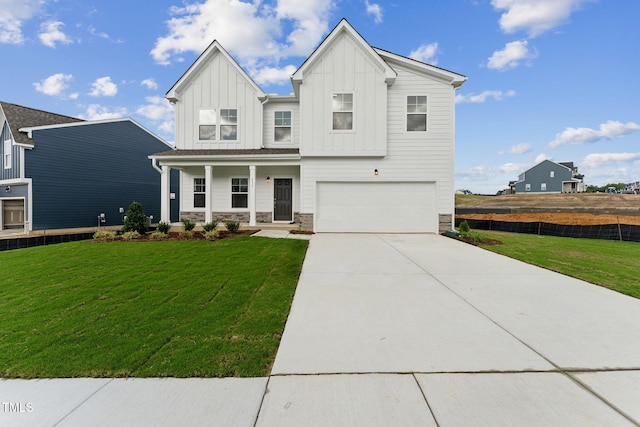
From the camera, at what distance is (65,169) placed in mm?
14797

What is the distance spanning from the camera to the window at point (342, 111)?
1097 cm

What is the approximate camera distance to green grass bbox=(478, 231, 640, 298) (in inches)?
199

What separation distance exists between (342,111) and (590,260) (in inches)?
355

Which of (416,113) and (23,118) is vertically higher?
(23,118)

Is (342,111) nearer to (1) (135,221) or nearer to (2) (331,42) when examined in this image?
(2) (331,42)

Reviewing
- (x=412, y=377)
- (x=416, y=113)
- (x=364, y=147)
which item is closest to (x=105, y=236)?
(x=364, y=147)

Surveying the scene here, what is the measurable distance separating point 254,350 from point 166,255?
215 inches

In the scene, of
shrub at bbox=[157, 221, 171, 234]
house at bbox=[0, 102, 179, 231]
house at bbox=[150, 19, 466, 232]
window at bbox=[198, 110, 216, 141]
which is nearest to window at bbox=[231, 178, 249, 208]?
house at bbox=[150, 19, 466, 232]

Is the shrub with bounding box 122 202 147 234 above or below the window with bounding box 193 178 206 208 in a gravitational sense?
below

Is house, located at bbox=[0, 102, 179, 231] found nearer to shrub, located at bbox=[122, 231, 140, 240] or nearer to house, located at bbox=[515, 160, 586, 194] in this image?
shrub, located at bbox=[122, 231, 140, 240]

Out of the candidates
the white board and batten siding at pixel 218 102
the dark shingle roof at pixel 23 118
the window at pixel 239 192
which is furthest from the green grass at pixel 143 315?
the dark shingle roof at pixel 23 118

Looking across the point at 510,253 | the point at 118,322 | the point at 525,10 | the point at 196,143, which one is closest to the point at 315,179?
the point at 196,143

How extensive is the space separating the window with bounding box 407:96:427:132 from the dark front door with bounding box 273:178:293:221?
5911 mm

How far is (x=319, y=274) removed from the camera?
210 inches
